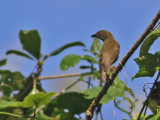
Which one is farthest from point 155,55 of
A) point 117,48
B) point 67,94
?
point 67,94

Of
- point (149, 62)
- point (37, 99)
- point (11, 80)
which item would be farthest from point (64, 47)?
A: point (149, 62)

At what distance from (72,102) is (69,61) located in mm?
532

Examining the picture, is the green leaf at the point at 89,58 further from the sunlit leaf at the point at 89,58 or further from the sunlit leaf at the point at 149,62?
the sunlit leaf at the point at 149,62

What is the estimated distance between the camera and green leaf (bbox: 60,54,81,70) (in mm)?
3032

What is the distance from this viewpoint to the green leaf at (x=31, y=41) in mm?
3385

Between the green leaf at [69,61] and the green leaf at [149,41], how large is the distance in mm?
1438

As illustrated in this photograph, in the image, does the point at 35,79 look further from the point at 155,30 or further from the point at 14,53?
the point at 155,30

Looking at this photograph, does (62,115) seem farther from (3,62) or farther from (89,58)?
(3,62)

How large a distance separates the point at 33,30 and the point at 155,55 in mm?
1946

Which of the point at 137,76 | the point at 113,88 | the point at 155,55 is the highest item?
the point at 155,55

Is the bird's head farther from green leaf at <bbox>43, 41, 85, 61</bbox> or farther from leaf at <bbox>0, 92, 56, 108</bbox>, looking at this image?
green leaf at <bbox>43, 41, 85, 61</bbox>

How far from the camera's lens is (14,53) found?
3.64 m

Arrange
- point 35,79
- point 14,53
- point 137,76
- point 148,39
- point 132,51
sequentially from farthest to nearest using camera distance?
1. point 14,53
2. point 35,79
3. point 137,76
4. point 148,39
5. point 132,51

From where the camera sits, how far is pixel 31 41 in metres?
3.45
